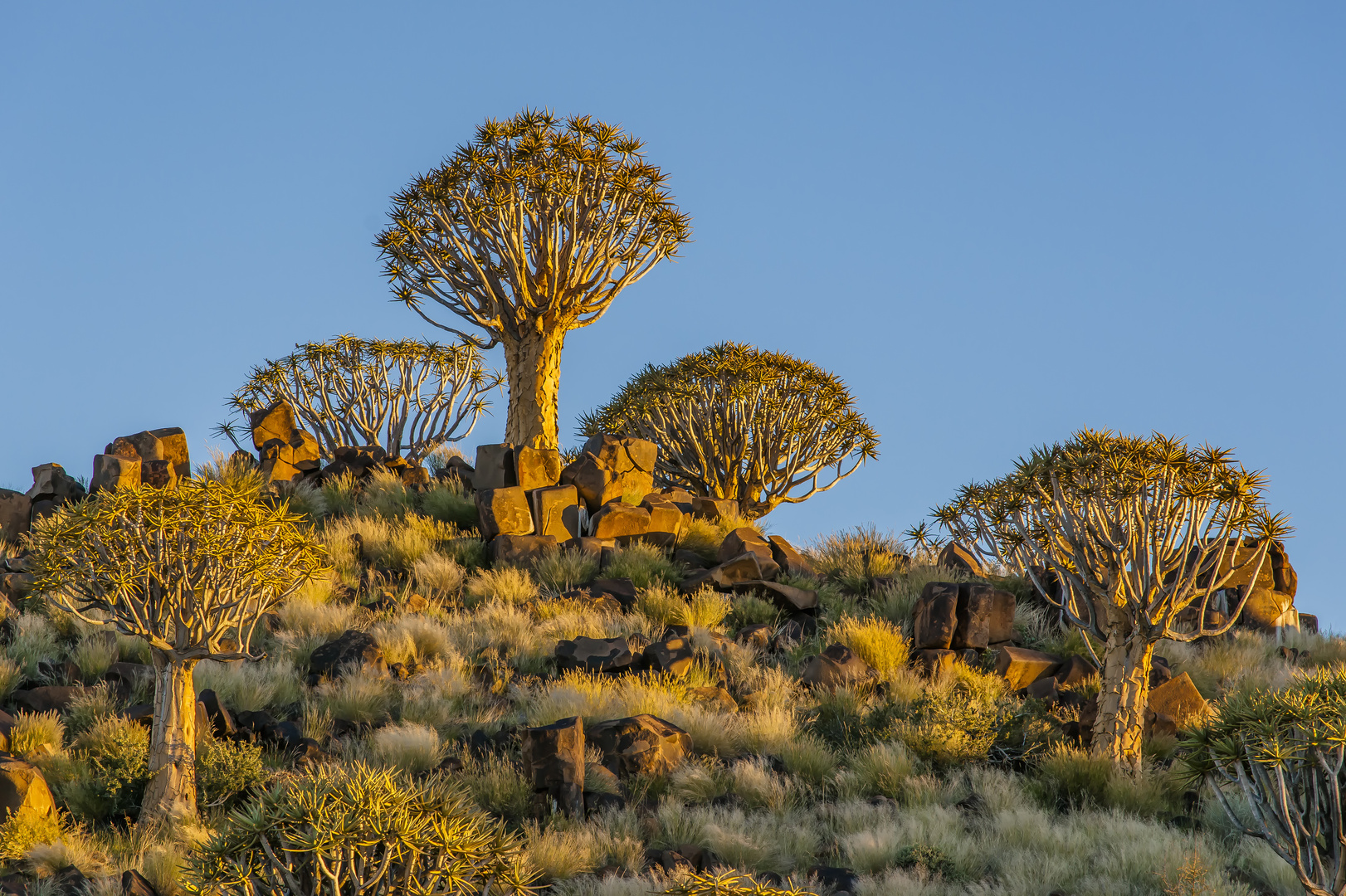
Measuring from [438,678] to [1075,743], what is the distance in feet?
19.9

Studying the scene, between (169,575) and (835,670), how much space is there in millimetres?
6443

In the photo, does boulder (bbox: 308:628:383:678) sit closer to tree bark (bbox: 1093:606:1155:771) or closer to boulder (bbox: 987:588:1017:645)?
boulder (bbox: 987:588:1017:645)

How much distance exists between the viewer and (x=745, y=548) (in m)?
15.4

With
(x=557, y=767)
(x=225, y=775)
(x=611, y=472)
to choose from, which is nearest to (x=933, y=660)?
(x=557, y=767)

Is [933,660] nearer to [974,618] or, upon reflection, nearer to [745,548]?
[974,618]

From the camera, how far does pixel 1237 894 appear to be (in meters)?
7.43

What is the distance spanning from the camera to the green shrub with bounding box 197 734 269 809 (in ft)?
27.6

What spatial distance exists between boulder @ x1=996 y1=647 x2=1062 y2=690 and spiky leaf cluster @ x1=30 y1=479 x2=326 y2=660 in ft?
24.4

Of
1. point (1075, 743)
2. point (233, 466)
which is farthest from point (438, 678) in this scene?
point (233, 466)

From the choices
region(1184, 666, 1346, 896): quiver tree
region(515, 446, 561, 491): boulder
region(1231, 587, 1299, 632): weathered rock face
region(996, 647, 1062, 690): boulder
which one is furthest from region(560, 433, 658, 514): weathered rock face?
region(1184, 666, 1346, 896): quiver tree

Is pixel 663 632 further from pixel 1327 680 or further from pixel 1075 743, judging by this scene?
pixel 1327 680

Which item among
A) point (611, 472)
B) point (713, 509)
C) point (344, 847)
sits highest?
point (611, 472)

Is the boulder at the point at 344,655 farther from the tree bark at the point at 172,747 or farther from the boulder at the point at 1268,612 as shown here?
the boulder at the point at 1268,612

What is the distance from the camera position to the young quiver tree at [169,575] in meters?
8.15
